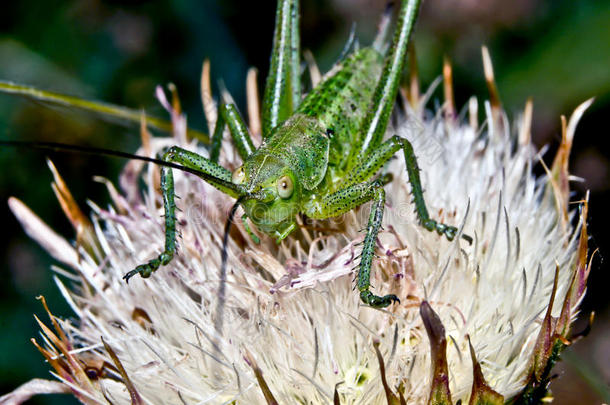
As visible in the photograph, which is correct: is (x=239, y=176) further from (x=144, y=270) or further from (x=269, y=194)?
(x=144, y=270)

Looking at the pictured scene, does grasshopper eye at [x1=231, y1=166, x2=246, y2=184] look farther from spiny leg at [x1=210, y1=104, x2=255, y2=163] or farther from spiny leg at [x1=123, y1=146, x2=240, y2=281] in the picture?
spiny leg at [x1=210, y1=104, x2=255, y2=163]

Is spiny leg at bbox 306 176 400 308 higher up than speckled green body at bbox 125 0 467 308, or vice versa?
speckled green body at bbox 125 0 467 308

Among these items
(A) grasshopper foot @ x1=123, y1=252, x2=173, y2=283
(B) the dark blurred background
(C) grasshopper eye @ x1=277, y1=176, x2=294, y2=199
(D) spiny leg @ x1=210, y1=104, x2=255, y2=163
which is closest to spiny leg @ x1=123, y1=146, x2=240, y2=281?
(A) grasshopper foot @ x1=123, y1=252, x2=173, y2=283

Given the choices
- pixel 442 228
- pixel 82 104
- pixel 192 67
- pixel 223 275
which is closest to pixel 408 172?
pixel 442 228

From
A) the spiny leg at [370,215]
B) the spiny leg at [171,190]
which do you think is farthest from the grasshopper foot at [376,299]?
the spiny leg at [171,190]

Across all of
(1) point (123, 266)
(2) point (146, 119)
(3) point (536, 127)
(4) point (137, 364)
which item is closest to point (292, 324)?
(4) point (137, 364)
